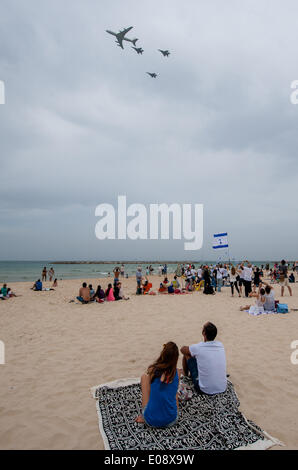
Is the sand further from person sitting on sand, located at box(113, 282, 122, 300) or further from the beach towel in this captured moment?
person sitting on sand, located at box(113, 282, 122, 300)

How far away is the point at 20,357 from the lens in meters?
4.94

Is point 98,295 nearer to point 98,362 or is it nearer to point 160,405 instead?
point 98,362

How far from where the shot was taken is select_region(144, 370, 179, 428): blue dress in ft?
9.19

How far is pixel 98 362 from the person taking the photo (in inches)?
186

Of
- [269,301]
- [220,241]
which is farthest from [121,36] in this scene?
[269,301]

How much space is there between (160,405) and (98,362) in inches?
88.6

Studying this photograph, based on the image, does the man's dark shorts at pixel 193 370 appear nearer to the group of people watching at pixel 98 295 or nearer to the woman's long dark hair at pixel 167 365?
the woman's long dark hair at pixel 167 365

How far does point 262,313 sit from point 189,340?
3662 millimetres

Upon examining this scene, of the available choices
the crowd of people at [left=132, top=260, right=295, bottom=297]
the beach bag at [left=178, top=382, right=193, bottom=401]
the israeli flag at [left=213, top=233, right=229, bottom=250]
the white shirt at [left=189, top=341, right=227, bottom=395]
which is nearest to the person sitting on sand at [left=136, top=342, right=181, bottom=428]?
the beach bag at [left=178, top=382, right=193, bottom=401]

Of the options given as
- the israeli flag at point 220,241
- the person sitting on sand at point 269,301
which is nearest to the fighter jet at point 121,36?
the israeli flag at point 220,241

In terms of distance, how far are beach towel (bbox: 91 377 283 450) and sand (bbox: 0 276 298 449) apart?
7.0 inches

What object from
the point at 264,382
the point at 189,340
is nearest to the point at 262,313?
the point at 189,340

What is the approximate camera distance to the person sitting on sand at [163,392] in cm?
280
